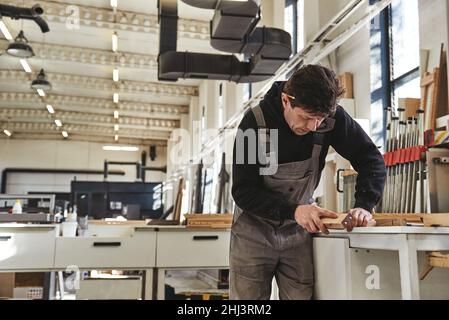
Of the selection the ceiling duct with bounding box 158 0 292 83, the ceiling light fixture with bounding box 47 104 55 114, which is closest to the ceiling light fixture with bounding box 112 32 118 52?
the ceiling duct with bounding box 158 0 292 83

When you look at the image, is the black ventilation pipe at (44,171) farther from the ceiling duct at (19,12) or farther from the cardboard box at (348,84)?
the cardboard box at (348,84)

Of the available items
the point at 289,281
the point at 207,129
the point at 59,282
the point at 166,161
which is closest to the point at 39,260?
the point at 289,281

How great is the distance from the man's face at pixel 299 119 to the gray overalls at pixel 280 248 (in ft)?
0.18

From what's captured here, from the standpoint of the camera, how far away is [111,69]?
22.8 feet

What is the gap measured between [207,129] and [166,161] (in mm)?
4969

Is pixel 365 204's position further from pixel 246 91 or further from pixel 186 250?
pixel 246 91

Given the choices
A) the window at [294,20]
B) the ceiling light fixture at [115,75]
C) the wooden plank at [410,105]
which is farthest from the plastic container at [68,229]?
the ceiling light fixture at [115,75]

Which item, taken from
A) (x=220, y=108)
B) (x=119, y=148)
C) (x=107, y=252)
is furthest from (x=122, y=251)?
(x=119, y=148)

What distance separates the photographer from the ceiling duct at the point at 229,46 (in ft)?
8.95

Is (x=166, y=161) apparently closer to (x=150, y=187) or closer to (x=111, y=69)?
(x=111, y=69)

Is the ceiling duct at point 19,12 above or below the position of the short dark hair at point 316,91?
above

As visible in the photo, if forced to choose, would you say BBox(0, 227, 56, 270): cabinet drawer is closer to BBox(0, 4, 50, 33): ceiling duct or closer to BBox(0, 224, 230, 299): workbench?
BBox(0, 224, 230, 299): workbench

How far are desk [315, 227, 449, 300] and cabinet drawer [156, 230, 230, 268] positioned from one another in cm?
123

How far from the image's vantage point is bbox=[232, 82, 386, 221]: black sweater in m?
1.03
